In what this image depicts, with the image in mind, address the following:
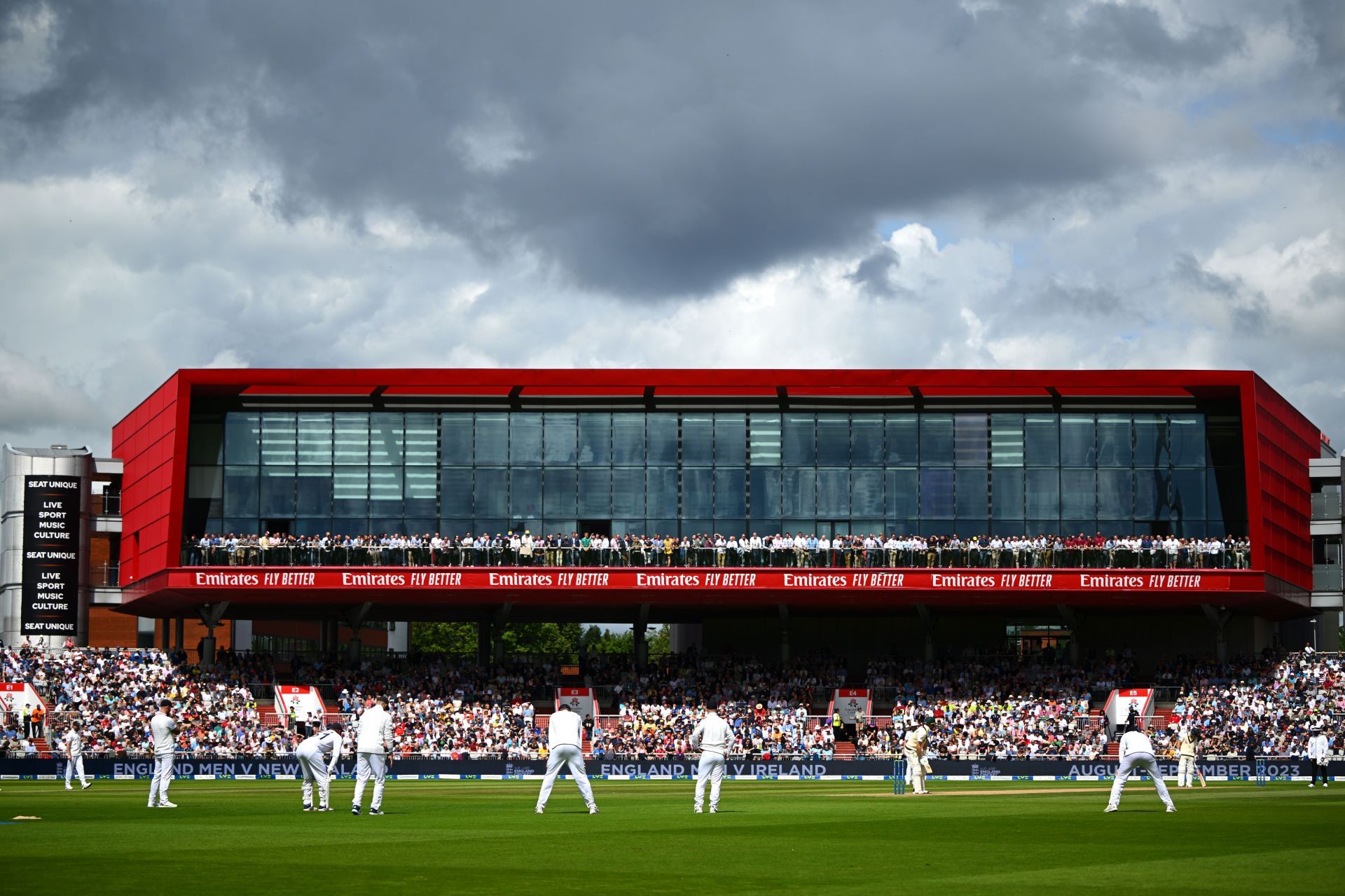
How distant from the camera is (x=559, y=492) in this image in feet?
226

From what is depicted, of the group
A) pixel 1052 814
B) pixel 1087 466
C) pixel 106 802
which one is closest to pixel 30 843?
pixel 106 802

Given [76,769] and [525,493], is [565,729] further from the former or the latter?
[525,493]

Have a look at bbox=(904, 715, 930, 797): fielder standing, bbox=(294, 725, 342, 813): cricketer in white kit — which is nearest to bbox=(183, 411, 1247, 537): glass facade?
bbox=(904, 715, 930, 797): fielder standing

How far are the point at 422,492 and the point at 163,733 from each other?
3976 cm

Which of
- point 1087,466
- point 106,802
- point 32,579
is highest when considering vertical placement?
point 1087,466

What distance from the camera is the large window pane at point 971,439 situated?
225 feet

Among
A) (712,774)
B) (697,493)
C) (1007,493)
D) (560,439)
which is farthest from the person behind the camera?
(560,439)

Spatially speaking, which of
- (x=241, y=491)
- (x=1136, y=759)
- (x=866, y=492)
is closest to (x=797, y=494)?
(x=866, y=492)

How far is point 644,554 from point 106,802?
111 feet

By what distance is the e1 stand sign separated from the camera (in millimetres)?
72562

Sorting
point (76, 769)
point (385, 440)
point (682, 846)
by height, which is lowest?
point (76, 769)

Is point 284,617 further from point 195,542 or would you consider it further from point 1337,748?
point 1337,748

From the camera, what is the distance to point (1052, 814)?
28703mm

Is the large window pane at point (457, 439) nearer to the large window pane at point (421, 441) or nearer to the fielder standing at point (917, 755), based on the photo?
the large window pane at point (421, 441)
